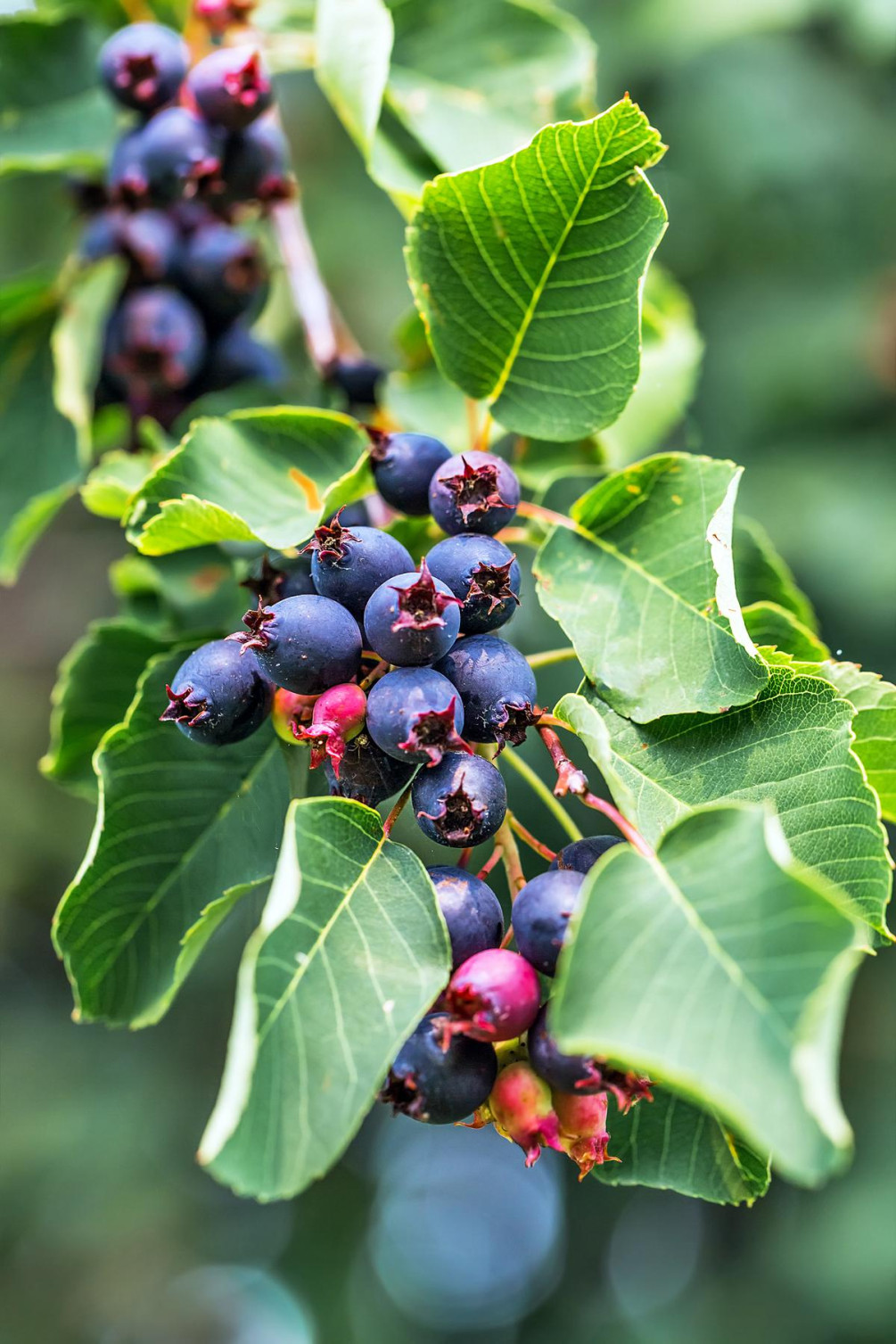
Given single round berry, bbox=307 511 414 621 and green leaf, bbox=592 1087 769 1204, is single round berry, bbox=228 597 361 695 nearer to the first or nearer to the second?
single round berry, bbox=307 511 414 621

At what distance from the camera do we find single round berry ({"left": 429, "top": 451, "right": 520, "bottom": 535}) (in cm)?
117

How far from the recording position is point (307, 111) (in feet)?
12.8

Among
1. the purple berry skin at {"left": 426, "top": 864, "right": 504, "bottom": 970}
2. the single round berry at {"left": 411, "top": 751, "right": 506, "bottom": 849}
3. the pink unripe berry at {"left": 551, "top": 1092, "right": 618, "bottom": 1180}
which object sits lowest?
the pink unripe berry at {"left": 551, "top": 1092, "right": 618, "bottom": 1180}

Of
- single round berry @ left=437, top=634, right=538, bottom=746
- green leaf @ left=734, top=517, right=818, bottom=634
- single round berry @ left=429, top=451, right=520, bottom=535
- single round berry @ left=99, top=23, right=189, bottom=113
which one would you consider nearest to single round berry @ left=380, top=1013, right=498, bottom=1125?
single round berry @ left=437, top=634, right=538, bottom=746

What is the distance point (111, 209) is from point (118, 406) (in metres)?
0.34

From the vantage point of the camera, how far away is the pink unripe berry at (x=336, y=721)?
3.36 feet

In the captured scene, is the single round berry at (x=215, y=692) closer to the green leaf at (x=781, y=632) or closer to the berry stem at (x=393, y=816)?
the berry stem at (x=393, y=816)

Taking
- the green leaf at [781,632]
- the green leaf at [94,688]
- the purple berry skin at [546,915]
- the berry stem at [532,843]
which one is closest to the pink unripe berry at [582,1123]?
the purple berry skin at [546,915]

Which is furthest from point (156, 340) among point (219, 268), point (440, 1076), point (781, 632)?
point (440, 1076)

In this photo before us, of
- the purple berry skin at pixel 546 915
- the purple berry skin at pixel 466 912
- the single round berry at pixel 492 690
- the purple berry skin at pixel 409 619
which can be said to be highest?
the purple berry skin at pixel 409 619

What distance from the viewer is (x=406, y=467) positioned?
126cm

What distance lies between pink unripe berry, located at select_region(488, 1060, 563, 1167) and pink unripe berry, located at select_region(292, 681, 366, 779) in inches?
12.3

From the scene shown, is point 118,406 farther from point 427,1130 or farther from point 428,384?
point 427,1130

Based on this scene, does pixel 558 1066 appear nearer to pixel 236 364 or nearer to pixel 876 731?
pixel 876 731
